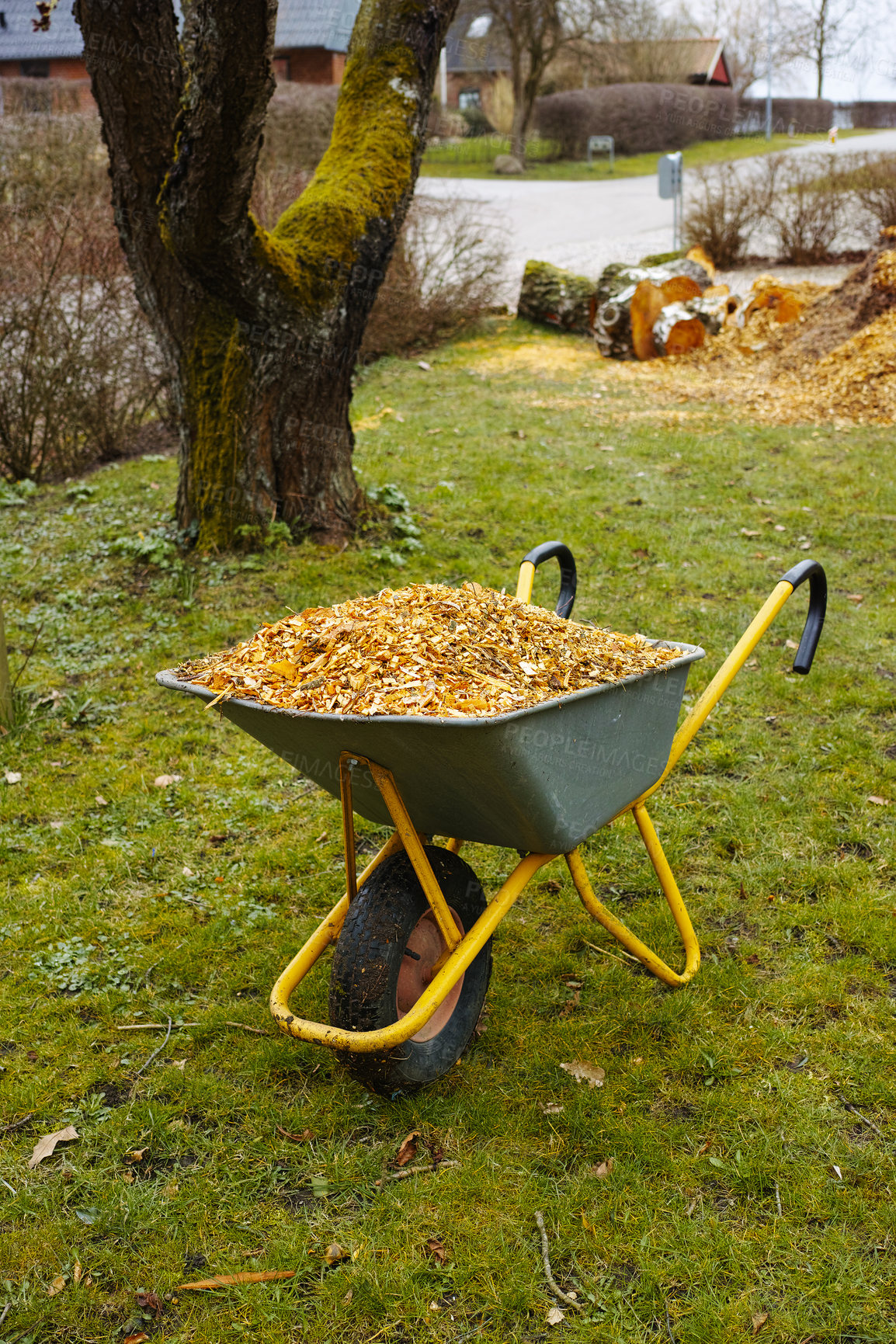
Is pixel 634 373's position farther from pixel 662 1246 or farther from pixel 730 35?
pixel 730 35

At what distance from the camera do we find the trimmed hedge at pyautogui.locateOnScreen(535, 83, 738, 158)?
29.7 m

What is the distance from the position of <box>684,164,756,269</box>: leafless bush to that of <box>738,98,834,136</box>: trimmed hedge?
24258 mm

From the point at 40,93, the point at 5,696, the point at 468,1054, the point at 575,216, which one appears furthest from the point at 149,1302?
the point at 40,93

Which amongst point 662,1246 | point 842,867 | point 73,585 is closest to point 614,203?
point 73,585

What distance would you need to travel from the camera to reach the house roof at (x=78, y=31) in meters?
28.1

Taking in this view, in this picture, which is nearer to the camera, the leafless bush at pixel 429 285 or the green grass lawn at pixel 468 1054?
the green grass lawn at pixel 468 1054

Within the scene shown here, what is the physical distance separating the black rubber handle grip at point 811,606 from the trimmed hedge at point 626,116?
31.7 metres

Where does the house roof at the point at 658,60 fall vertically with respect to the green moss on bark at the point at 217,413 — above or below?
above

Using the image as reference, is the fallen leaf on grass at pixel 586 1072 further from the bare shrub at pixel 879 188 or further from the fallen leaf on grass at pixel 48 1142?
the bare shrub at pixel 879 188

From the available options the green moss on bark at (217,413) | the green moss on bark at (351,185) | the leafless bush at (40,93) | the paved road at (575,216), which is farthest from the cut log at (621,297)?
the leafless bush at (40,93)

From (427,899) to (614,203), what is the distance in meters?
22.2

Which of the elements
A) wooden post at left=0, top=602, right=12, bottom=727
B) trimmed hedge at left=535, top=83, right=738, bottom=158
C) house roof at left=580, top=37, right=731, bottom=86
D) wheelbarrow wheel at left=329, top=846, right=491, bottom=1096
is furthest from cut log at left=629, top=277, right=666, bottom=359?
house roof at left=580, top=37, right=731, bottom=86

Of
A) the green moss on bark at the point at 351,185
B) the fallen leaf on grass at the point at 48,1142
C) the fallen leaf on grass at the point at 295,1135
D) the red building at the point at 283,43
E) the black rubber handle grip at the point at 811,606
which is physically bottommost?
the fallen leaf on grass at the point at 295,1135

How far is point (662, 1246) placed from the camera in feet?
6.40
